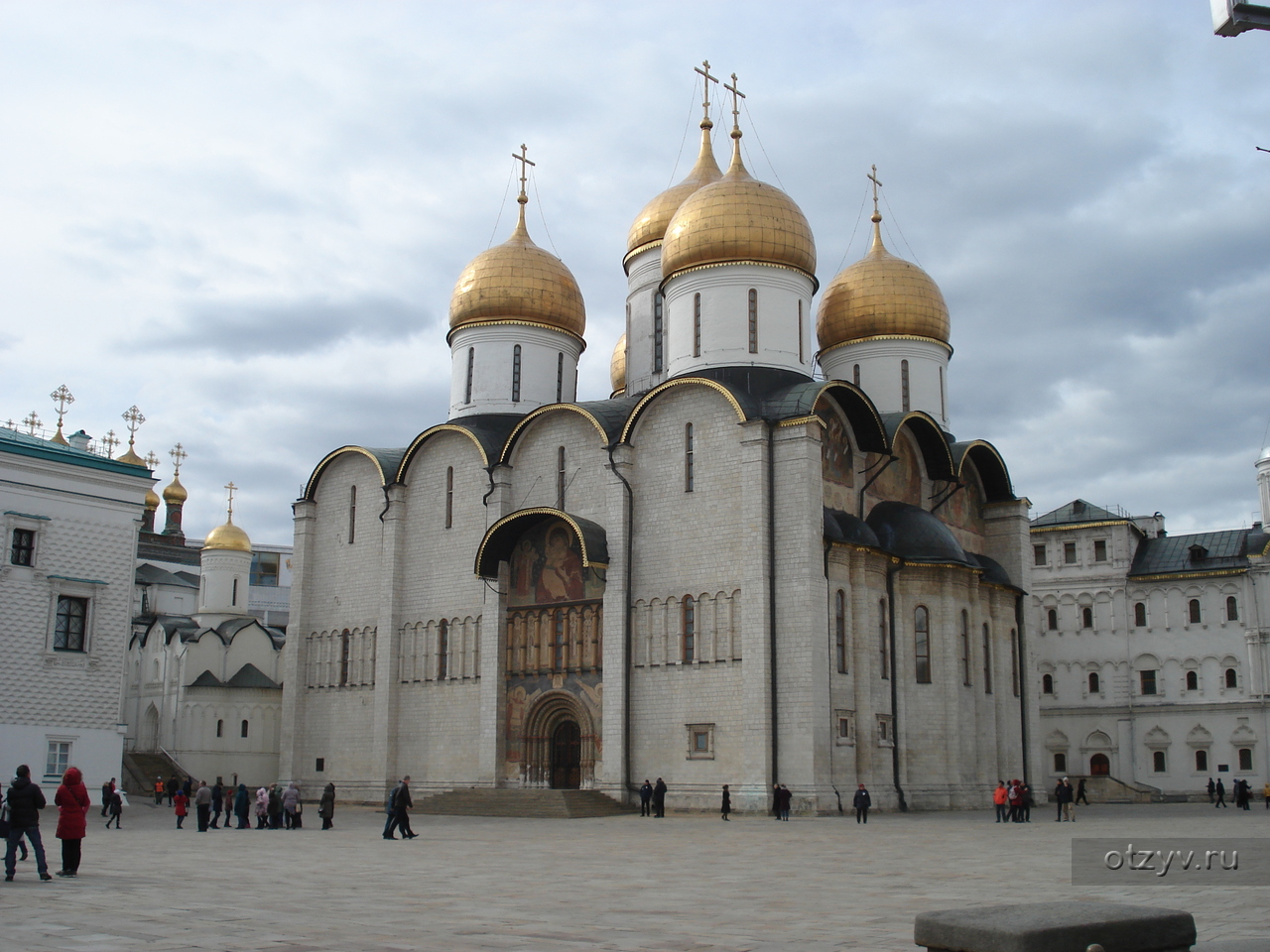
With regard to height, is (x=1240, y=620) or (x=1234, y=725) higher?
(x=1240, y=620)

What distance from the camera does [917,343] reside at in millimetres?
29703

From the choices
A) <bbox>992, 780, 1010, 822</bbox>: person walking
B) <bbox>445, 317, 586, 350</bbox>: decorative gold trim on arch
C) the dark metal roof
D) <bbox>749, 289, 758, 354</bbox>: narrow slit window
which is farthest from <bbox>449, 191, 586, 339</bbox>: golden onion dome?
the dark metal roof

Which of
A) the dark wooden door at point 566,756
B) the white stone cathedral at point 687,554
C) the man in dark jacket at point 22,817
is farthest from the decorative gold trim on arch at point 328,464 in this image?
the man in dark jacket at point 22,817

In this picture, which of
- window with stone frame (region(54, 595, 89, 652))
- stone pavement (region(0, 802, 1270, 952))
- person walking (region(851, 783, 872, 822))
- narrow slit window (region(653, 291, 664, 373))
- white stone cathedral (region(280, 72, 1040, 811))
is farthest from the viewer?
narrow slit window (region(653, 291, 664, 373))

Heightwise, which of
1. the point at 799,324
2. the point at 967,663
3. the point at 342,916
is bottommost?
the point at 342,916

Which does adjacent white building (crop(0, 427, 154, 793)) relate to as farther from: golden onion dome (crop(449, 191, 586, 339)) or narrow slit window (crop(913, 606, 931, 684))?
narrow slit window (crop(913, 606, 931, 684))

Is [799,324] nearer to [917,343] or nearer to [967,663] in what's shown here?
[917,343]

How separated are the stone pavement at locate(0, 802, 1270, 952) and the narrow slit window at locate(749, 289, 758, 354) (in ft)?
38.4

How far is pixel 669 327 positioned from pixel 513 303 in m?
4.85

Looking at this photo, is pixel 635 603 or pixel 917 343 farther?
pixel 917 343

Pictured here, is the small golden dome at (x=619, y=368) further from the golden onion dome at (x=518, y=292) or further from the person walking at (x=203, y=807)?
the person walking at (x=203, y=807)

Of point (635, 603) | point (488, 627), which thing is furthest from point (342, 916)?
point (488, 627)

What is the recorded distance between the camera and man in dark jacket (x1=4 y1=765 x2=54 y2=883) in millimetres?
9766

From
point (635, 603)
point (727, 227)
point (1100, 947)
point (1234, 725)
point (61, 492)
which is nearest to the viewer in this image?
point (1100, 947)
